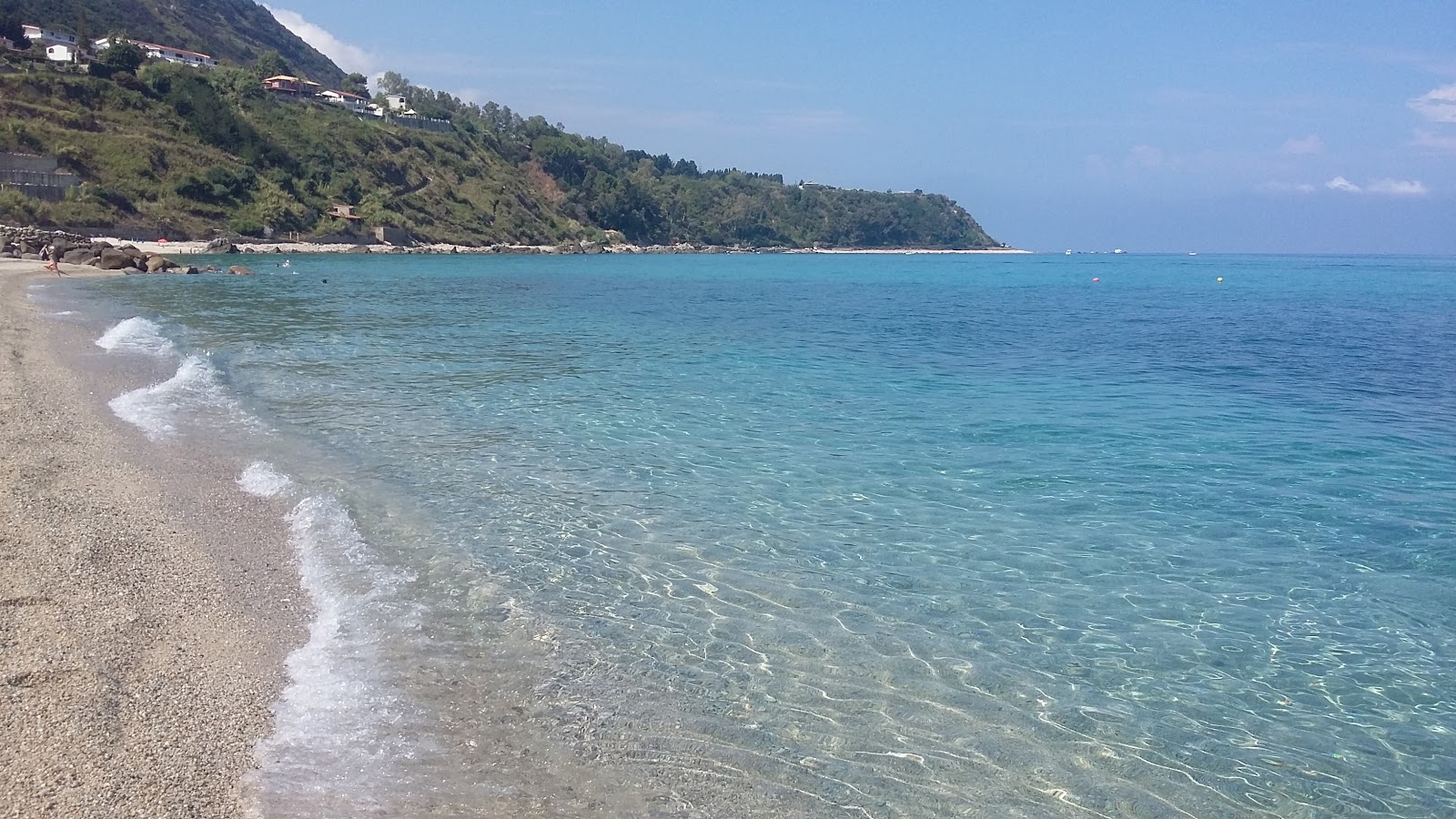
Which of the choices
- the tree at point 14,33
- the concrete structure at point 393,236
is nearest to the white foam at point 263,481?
the concrete structure at point 393,236

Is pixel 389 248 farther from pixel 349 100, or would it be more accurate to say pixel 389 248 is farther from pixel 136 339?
pixel 136 339

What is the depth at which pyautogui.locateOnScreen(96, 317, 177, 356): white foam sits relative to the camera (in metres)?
21.9

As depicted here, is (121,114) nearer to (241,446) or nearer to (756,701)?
(241,446)

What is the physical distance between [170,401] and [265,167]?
96.3m

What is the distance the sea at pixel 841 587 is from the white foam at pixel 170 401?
→ 0.11m

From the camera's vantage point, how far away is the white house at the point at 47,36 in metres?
122

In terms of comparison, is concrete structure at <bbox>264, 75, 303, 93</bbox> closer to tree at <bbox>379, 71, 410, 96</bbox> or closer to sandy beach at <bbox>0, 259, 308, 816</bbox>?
tree at <bbox>379, 71, 410, 96</bbox>

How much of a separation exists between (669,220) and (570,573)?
17741 centimetres

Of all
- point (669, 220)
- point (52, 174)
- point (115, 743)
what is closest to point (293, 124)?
point (52, 174)

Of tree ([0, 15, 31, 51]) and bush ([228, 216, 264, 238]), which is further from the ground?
tree ([0, 15, 31, 51])

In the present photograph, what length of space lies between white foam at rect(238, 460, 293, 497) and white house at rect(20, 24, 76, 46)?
139 metres

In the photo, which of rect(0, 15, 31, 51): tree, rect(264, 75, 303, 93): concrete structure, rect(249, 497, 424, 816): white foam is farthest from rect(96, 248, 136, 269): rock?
rect(264, 75, 303, 93): concrete structure

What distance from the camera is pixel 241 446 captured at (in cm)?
1300

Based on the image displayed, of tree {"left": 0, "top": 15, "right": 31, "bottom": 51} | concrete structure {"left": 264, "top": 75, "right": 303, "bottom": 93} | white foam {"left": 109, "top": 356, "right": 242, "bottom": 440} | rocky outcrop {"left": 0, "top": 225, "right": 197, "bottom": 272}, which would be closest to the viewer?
white foam {"left": 109, "top": 356, "right": 242, "bottom": 440}
